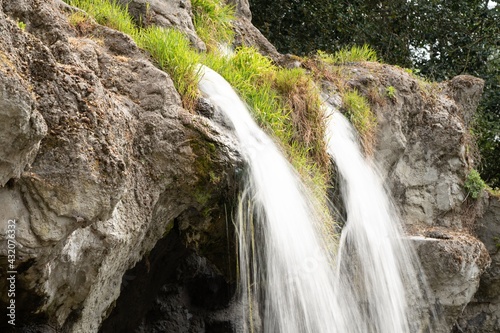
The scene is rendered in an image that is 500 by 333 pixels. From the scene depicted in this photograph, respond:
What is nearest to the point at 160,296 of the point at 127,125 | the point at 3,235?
the point at 127,125

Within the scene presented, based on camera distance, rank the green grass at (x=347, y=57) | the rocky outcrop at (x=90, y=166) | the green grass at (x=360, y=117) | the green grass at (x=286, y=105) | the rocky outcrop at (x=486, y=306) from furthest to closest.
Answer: the rocky outcrop at (x=486, y=306) → the green grass at (x=347, y=57) → the green grass at (x=360, y=117) → the green grass at (x=286, y=105) → the rocky outcrop at (x=90, y=166)

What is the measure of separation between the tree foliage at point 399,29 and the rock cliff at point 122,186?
5070 mm

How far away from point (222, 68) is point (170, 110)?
165cm

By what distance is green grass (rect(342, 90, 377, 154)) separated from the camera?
7.28m

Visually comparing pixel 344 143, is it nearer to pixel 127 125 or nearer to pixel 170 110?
pixel 170 110

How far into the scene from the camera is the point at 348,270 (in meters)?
6.21

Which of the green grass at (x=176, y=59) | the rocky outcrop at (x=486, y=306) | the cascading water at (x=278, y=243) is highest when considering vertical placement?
the green grass at (x=176, y=59)

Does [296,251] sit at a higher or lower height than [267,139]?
lower

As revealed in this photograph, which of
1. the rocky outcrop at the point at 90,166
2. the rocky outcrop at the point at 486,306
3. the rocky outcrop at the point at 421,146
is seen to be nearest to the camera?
the rocky outcrop at the point at 90,166

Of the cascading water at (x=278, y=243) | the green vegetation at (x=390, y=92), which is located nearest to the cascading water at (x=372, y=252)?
the cascading water at (x=278, y=243)

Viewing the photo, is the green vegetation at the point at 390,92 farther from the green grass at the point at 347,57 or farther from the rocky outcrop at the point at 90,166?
the rocky outcrop at the point at 90,166

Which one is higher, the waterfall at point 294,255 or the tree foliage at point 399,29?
the tree foliage at point 399,29

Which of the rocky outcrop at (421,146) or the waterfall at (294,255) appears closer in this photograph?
the waterfall at (294,255)

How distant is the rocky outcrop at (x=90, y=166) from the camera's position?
3500 millimetres
